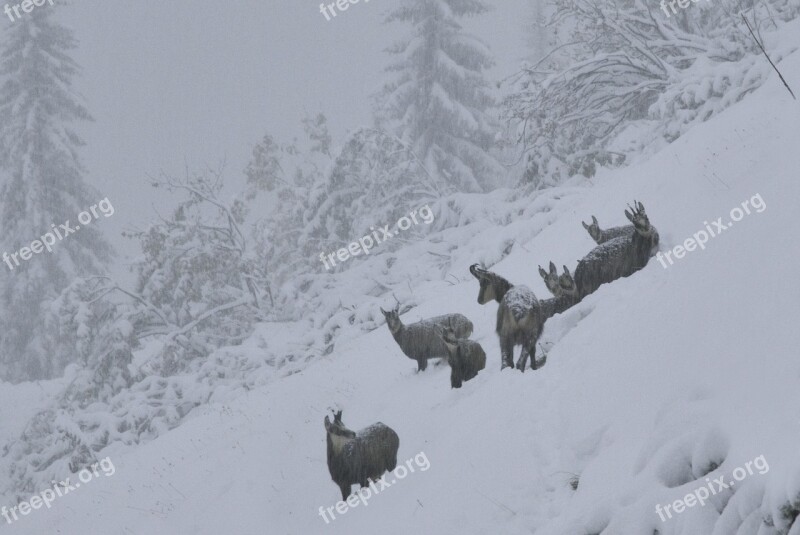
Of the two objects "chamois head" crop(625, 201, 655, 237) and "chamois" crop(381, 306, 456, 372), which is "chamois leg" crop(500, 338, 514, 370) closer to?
"chamois" crop(381, 306, 456, 372)

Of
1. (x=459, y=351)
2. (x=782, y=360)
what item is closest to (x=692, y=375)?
(x=782, y=360)

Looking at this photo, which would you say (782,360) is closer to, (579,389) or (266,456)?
(579,389)

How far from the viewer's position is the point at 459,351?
8.15 meters

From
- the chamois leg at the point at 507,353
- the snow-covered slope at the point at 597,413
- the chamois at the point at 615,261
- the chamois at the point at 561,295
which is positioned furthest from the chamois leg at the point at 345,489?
the chamois at the point at 615,261

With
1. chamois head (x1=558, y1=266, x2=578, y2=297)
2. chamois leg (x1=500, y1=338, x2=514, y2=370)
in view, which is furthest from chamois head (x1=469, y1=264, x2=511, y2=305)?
chamois leg (x1=500, y1=338, x2=514, y2=370)

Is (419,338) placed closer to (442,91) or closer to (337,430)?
(337,430)

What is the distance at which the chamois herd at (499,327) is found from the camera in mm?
7066

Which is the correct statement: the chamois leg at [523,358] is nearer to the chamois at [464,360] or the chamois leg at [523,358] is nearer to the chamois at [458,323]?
the chamois at [464,360]

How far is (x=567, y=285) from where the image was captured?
8.34 m

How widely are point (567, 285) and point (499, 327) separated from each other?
1.23 meters

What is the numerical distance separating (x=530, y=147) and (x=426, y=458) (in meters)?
13.8

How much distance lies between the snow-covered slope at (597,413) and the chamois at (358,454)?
31 centimetres

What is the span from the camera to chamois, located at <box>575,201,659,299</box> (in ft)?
28.2

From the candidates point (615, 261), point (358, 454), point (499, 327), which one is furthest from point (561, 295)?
point (358, 454)
